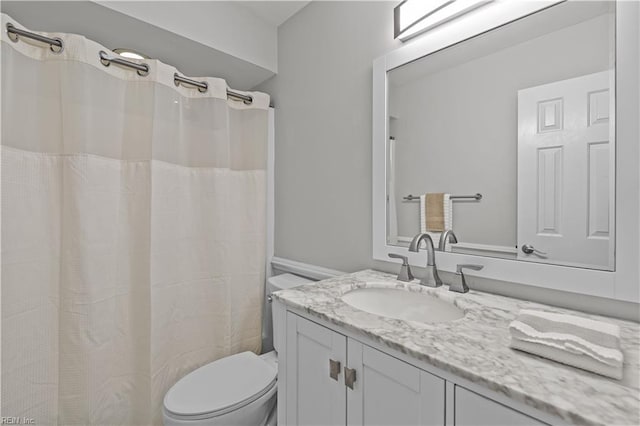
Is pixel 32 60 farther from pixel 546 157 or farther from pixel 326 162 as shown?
pixel 546 157

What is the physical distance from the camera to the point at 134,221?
4.73 feet

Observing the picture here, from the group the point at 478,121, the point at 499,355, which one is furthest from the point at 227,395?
the point at 478,121

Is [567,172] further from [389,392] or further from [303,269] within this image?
[303,269]

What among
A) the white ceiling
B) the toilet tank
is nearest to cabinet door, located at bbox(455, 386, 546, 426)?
the toilet tank

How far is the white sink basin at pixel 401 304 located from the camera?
1026 millimetres

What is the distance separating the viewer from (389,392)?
72 centimetres

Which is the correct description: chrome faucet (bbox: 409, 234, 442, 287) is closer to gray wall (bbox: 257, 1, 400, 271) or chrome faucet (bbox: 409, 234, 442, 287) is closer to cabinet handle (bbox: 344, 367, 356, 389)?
gray wall (bbox: 257, 1, 400, 271)

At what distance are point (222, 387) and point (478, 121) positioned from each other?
1483 mm

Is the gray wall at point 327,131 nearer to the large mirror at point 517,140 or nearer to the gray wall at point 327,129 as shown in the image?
the gray wall at point 327,129

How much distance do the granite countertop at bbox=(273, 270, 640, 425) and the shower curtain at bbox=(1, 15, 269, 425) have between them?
84 cm

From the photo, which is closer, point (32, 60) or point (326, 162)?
point (32, 60)

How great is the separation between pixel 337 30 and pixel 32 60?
52.5 inches

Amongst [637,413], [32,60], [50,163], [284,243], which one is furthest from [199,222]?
[637,413]

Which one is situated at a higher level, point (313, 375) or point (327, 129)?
point (327, 129)
